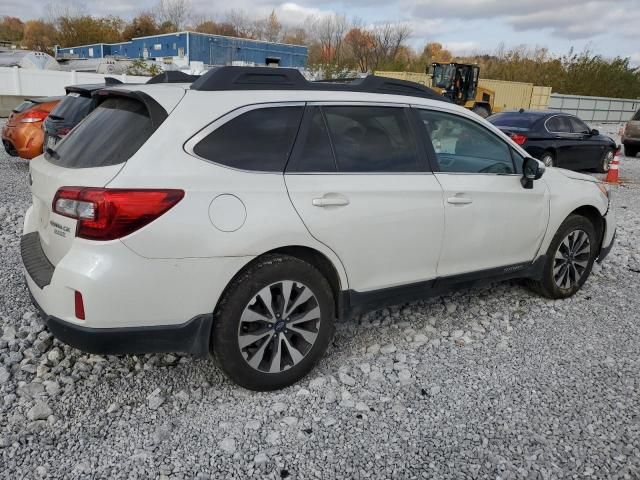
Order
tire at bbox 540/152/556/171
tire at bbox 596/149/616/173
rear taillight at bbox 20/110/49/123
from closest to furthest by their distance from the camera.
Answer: rear taillight at bbox 20/110/49/123, tire at bbox 540/152/556/171, tire at bbox 596/149/616/173

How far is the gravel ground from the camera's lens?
8.54ft

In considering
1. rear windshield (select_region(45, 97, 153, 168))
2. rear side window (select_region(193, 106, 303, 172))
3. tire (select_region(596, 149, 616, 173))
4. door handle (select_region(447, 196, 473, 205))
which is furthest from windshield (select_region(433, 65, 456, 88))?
rear windshield (select_region(45, 97, 153, 168))

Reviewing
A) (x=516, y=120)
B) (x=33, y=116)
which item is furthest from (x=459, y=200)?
(x=516, y=120)

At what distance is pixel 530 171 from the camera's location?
4.09 m

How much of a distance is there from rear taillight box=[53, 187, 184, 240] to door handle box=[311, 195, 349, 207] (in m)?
0.78

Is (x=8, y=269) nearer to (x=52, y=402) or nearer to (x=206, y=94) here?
(x=52, y=402)

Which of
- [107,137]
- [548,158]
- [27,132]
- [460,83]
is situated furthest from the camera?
[460,83]

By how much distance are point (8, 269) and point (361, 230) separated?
353cm

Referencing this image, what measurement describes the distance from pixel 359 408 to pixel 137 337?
128cm

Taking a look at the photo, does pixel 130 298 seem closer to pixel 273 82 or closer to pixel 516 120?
pixel 273 82

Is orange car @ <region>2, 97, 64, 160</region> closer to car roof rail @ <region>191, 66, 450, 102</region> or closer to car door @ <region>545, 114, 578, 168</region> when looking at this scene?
car roof rail @ <region>191, 66, 450, 102</region>

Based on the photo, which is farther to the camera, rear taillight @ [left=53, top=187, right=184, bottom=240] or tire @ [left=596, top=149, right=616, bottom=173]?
tire @ [left=596, top=149, right=616, bottom=173]

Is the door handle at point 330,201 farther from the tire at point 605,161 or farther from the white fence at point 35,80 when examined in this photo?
→ the white fence at point 35,80

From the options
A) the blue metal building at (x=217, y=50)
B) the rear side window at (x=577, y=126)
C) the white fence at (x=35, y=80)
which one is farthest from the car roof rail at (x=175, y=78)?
the blue metal building at (x=217, y=50)
